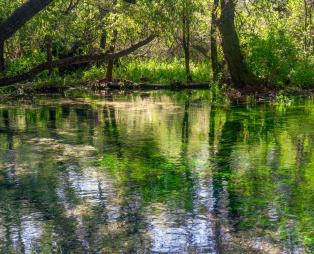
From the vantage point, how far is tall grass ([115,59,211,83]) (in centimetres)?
3157

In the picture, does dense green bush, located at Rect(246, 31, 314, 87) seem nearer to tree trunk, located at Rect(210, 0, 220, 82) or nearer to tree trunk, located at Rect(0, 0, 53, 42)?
tree trunk, located at Rect(210, 0, 220, 82)

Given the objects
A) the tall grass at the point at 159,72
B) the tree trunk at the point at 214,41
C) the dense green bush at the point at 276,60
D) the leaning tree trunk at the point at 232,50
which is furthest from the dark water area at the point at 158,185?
the tall grass at the point at 159,72

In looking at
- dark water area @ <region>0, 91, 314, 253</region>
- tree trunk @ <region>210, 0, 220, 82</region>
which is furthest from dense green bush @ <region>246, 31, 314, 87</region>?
dark water area @ <region>0, 91, 314, 253</region>

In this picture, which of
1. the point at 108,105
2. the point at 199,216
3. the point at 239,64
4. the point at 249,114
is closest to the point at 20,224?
the point at 199,216

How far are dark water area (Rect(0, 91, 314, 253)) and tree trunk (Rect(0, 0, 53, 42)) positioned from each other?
2200 mm

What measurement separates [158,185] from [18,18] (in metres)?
3.05

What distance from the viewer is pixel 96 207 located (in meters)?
7.37

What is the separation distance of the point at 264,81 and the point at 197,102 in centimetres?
456

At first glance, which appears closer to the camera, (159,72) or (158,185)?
(158,185)

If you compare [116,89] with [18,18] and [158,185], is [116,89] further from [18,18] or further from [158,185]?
[18,18]

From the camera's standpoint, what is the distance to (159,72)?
32875 mm

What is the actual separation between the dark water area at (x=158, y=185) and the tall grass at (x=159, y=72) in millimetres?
15795

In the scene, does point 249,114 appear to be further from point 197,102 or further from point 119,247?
point 119,247

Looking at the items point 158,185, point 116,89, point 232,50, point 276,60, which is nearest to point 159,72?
point 116,89
